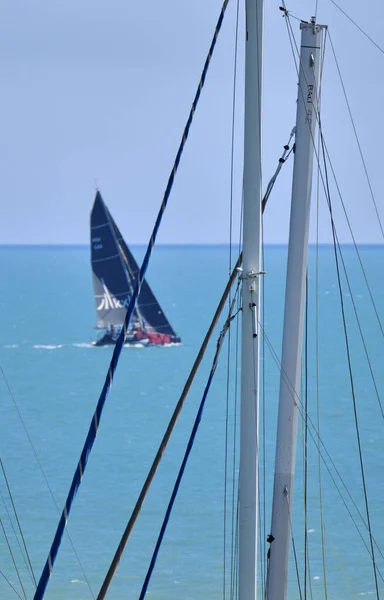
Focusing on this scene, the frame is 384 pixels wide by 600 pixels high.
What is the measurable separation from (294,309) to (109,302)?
7865 centimetres

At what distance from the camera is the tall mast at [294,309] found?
1314cm

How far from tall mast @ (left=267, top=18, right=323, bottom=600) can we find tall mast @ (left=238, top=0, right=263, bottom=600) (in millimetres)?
1282

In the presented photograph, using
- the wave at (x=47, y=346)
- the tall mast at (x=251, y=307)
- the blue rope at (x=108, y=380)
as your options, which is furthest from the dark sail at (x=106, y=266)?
the tall mast at (x=251, y=307)

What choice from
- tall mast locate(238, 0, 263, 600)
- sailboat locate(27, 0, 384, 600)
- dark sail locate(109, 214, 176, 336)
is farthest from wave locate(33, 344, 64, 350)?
tall mast locate(238, 0, 263, 600)

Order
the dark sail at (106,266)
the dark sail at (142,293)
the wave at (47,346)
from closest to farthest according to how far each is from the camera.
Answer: the dark sail at (142,293)
the dark sail at (106,266)
the wave at (47,346)

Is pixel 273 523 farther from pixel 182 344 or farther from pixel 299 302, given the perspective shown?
pixel 182 344

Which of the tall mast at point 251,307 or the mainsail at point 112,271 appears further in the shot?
the mainsail at point 112,271

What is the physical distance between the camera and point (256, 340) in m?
11.7

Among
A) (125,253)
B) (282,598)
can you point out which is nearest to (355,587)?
(282,598)

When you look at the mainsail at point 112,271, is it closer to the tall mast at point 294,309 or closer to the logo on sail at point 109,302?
the logo on sail at point 109,302

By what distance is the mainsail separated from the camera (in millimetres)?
88875

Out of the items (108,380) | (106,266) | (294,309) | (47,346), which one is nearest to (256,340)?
(108,380)

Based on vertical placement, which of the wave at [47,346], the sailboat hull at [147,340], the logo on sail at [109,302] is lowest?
the wave at [47,346]

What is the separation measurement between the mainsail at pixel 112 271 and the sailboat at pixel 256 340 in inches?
2920
